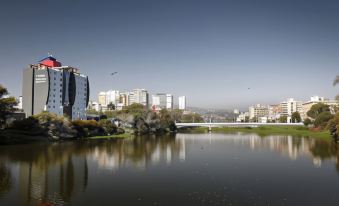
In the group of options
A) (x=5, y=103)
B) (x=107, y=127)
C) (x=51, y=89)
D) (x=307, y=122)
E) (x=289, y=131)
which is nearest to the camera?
(x=5, y=103)

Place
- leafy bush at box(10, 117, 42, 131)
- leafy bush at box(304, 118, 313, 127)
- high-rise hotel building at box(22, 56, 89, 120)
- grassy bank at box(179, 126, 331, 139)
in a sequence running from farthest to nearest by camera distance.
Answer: leafy bush at box(304, 118, 313, 127) → grassy bank at box(179, 126, 331, 139) → high-rise hotel building at box(22, 56, 89, 120) → leafy bush at box(10, 117, 42, 131)

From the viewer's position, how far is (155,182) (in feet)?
95.3

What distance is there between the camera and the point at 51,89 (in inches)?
3762

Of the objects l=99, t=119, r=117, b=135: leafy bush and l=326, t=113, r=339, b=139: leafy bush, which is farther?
l=99, t=119, r=117, b=135: leafy bush

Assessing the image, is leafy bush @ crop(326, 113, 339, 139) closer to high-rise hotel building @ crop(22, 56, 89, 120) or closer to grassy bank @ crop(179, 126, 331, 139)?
grassy bank @ crop(179, 126, 331, 139)

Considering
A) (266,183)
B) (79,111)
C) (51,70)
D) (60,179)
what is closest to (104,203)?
(60,179)

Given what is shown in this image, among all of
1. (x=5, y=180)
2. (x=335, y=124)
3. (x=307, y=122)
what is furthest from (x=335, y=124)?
(x=5, y=180)

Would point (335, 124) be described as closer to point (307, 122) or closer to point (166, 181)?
point (307, 122)

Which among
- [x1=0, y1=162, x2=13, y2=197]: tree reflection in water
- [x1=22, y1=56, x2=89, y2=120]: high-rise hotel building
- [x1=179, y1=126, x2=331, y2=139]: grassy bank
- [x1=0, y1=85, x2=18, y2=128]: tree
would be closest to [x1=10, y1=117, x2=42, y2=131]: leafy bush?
[x1=0, y1=85, x2=18, y2=128]: tree

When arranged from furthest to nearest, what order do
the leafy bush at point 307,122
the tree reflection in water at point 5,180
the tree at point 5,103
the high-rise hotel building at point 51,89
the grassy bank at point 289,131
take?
the leafy bush at point 307,122 < the grassy bank at point 289,131 < the high-rise hotel building at point 51,89 < the tree at point 5,103 < the tree reflection in water at point 5,180

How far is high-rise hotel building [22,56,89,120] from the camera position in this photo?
310 ft

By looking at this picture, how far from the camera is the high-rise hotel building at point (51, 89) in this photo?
9438cm

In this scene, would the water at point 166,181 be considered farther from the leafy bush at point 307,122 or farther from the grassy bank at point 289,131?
the leafy bush at point 307,122

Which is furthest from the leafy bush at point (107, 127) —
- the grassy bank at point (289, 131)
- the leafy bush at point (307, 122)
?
the leafy bush at point (307, 122)
